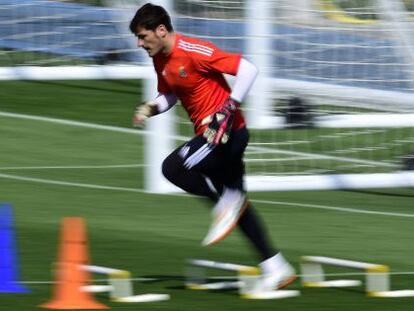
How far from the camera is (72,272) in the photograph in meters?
7.43

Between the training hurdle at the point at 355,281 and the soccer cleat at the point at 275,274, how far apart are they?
0.65 ft

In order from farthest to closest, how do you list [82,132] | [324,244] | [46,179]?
[82,132], [46,179], [324,244]

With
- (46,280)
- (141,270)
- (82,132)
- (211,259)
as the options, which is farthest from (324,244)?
(82,132)

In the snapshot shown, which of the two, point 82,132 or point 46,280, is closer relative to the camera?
point 46,280

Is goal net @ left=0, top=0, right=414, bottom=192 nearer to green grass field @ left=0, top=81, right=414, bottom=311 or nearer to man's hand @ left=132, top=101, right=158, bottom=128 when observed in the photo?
green grass field @ left=0, top=81, right=414, bottom=311

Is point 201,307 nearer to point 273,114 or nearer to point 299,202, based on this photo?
point 299,202

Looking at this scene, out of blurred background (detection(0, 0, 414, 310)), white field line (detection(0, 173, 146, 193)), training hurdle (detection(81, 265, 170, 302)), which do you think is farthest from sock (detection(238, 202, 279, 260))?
white field line (detection(0, 173, 146, 193))

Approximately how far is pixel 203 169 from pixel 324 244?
2.39 metres

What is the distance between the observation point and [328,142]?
1402cm

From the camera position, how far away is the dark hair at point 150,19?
809 centimetres

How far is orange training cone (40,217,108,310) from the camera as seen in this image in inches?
291

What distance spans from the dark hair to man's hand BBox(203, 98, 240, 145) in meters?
0.60

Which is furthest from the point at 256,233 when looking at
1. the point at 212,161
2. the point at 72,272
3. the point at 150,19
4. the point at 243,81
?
the point at 150,19

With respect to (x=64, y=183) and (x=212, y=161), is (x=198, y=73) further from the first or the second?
(x=64, y=183)
